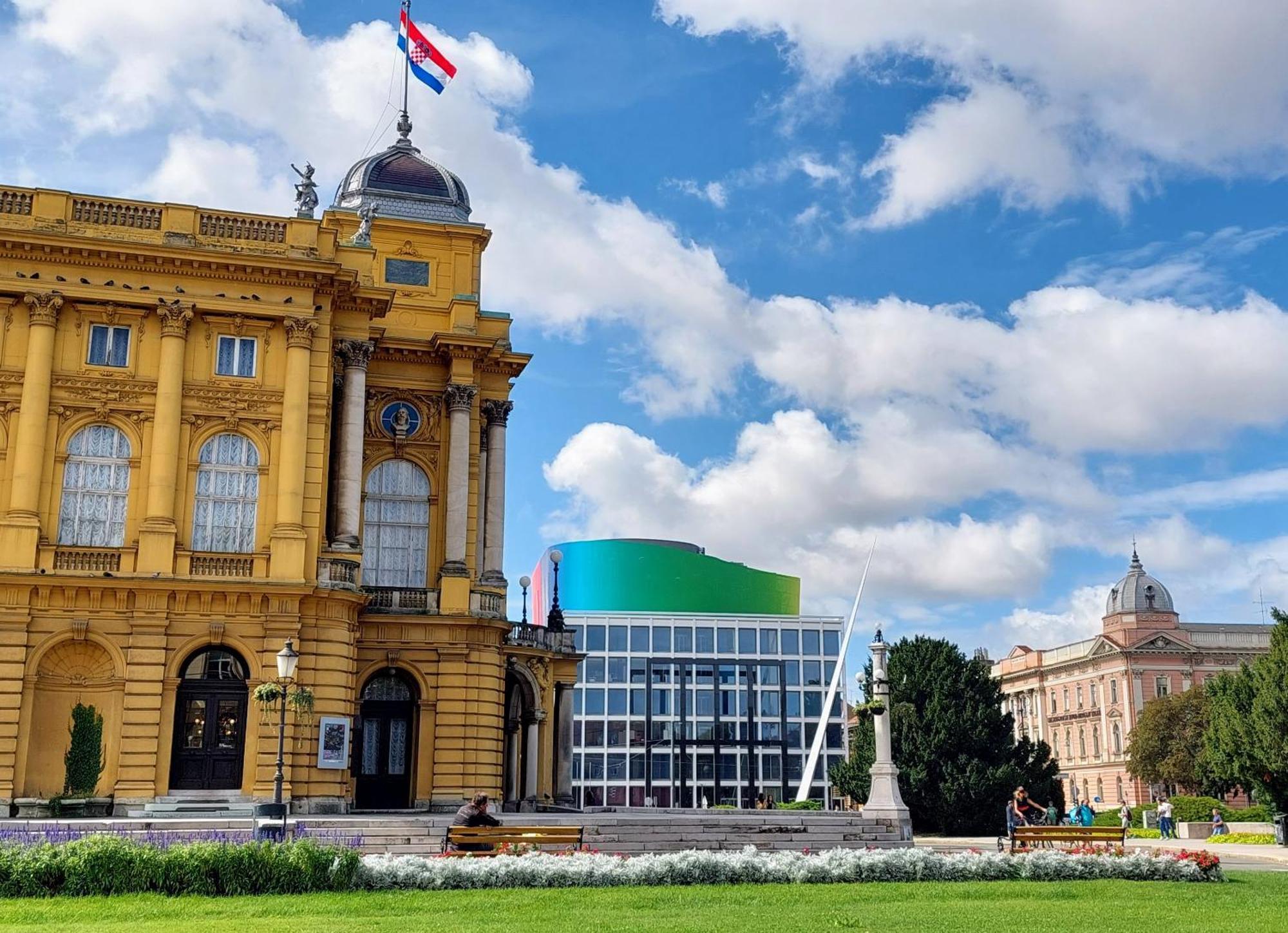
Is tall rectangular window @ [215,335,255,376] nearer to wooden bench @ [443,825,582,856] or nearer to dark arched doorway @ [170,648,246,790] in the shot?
dark arched doorway @ [170,648,246,790]

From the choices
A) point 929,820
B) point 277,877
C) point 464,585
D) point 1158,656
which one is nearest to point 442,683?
point 464,585

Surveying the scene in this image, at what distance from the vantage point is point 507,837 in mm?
25578

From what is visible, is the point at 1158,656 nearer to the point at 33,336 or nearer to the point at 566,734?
the point at 566,734

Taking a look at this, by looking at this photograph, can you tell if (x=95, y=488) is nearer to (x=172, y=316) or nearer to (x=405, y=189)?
(x=172, y=316)

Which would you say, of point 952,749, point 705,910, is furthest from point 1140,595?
point 705,910

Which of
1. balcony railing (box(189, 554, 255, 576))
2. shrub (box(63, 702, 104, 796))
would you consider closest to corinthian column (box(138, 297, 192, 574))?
balcony railing (box(189, 554, 255, 576))

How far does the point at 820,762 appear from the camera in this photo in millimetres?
121750

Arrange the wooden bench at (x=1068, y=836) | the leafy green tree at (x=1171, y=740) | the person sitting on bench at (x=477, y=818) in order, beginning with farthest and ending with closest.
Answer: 1. the leafy green tree at (x=1171, y=740)
2. the wooden bench at (x=1068, y=836)
3. the person sitting on bench at (x=477, y=818)

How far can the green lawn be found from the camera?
58.2 ft

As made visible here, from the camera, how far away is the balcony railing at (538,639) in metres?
46.7

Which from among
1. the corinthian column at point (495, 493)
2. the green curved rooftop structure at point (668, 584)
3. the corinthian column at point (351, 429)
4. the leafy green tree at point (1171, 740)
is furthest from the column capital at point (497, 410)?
the green curved rooftop structure at point (668, 584)

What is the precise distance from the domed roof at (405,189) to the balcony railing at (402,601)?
14.7 meters

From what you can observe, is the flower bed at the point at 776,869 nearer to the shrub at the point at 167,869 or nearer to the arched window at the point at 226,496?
the shrub at the point at 167,869

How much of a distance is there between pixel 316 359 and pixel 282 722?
13.6 meters
